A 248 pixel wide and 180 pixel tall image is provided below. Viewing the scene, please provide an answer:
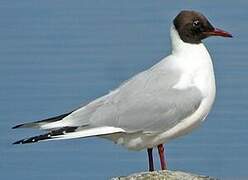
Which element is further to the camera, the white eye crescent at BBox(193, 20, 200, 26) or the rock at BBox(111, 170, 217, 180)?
the white eye crescent at BBox(193, 20, 200, 26)

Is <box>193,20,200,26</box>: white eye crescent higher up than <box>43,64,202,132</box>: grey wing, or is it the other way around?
<box>193,20,200,26</box>: white eye crescent

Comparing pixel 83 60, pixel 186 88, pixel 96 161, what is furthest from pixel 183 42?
pixel 83 60

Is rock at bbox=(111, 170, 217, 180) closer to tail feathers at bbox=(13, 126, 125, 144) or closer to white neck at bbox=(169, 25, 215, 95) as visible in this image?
tail feathers at bbox=(13, 126, 125, 144)

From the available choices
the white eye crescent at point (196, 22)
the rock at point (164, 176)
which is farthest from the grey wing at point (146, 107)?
the rock at point (164, 176)

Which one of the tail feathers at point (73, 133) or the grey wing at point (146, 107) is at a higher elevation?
the grey wing at point (146, 107)

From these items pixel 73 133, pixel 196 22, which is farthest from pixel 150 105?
pixel 196 22

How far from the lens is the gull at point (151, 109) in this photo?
9.95m

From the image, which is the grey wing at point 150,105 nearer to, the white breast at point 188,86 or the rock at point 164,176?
the white breast at point 188,86

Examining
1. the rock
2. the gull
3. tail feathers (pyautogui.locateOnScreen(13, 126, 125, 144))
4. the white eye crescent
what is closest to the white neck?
the gull

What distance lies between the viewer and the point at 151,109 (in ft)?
32.9

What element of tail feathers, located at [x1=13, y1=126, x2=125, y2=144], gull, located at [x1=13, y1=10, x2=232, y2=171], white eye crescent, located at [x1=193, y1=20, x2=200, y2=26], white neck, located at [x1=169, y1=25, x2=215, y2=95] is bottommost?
tail feathers, located at [x1=13, y1=126, x2=125, y2=144]

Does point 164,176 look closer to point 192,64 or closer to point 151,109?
point 151,109

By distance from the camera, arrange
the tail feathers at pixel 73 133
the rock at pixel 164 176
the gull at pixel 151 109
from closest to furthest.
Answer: the rock at pixel 164 176, the tail feathers at pixel 73 133, the gull at pixel 151 109

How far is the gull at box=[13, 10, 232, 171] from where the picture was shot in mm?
9953
